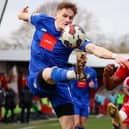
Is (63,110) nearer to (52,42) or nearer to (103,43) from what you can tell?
(52,42)

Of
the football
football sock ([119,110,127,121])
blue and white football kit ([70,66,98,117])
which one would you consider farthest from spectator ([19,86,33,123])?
the football

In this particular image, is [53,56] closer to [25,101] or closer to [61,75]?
[61,75]

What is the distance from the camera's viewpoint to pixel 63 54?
9141 millimetres

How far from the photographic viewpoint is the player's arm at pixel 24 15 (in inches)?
375

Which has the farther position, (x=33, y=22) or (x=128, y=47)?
(x=128, y=47)

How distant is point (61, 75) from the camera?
8211 millimetres

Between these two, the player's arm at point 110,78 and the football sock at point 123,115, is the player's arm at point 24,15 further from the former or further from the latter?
the football sock at point 123,115

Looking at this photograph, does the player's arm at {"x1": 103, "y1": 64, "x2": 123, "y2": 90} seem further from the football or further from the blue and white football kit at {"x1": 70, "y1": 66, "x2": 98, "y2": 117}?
the blue and white football kit at {"x1": 70, "y1": 66, "x2": 98, "y2": 117}

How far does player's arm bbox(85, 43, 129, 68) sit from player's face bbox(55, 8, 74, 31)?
2.00ft

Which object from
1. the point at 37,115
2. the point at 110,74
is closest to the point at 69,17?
the point at 110,74

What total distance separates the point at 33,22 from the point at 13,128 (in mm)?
10328

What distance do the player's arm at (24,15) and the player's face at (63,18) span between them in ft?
1.95

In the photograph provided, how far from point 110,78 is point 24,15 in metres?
1.79

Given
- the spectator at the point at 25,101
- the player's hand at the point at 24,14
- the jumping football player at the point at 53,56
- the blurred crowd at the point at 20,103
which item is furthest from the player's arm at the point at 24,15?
the spectator at the point at 25,101
